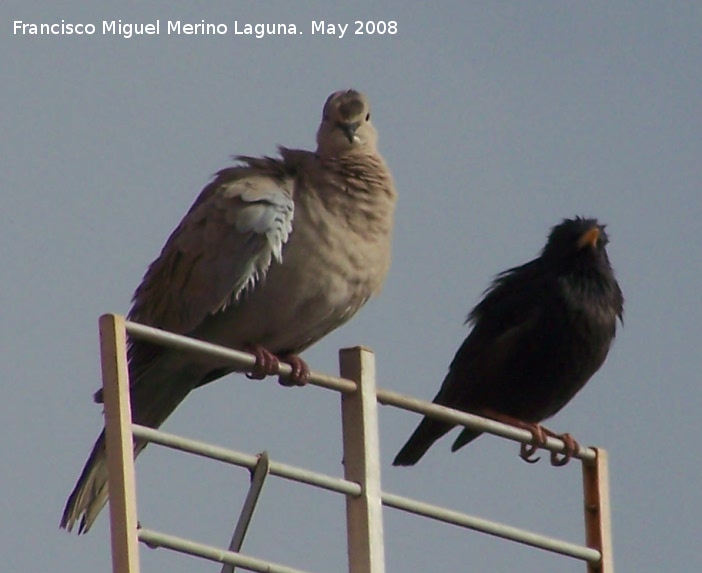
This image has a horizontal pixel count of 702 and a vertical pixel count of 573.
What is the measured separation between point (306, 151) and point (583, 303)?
1732 millimetres

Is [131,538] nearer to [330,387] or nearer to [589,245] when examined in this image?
[330,387]

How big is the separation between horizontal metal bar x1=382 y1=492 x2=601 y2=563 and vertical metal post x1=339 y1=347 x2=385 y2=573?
2.7 inches

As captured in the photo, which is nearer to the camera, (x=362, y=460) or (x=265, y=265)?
(x=362, y=460)

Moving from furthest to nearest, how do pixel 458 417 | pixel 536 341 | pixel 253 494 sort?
pixel 536 341
pixel 458 417
pixel 253 494

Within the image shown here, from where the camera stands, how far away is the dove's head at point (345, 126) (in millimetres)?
7516

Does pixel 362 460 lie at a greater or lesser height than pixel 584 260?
lesser

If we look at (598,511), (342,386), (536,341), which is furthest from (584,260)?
(342,386)

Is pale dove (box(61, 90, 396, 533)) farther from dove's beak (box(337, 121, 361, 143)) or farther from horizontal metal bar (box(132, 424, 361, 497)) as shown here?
horizontal metal bar (box(132, 424, 361, 497))

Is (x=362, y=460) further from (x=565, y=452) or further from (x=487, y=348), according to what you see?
(x=487, y=348)

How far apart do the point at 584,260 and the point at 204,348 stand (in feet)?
15.6

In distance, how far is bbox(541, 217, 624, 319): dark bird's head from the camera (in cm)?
855

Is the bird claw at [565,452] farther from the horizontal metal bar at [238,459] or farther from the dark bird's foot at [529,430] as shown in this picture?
the horizontal metal bar at [238,459]

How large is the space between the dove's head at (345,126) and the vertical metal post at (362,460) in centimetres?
310

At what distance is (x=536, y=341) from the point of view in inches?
329
